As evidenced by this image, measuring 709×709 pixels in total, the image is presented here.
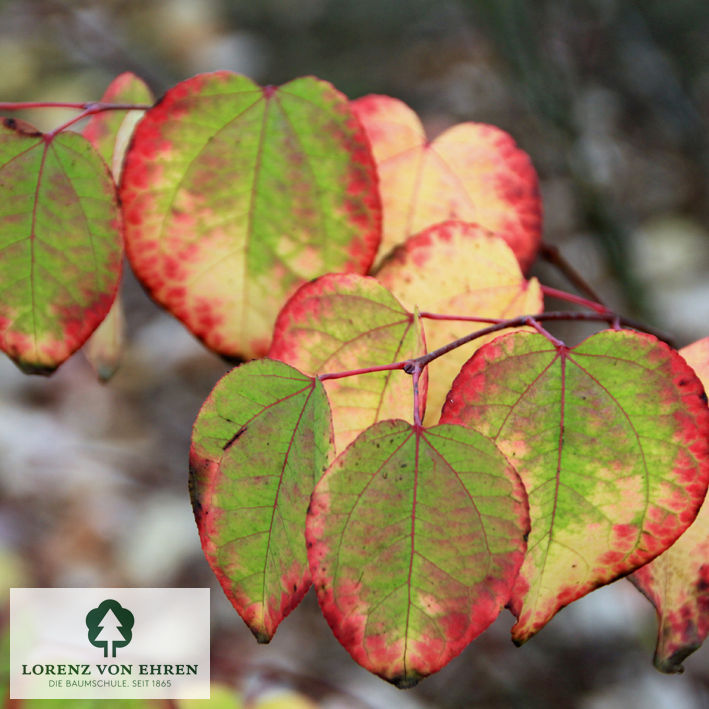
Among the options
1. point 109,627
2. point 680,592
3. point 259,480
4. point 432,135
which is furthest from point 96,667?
point 432,135

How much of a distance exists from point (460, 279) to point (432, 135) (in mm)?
514

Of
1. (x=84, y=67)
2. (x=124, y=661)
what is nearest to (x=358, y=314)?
(x=124, y=661)

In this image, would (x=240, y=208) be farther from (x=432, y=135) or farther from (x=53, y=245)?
(x=432, y=135)

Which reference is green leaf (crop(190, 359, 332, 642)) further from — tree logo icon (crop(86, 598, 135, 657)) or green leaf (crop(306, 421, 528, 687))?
tree logo icon (crop(86, 598, 135, 657))

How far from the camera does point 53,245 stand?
0.44m

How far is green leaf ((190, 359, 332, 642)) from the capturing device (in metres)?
0.36

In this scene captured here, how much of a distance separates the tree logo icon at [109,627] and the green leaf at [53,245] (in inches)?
17.2

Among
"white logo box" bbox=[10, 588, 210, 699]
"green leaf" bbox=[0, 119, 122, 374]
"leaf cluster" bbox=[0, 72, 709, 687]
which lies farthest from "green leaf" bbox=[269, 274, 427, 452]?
"white logo box" bbox=[10, 588, 210, 699]

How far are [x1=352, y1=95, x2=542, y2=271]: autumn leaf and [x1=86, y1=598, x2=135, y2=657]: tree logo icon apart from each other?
0.53 metres

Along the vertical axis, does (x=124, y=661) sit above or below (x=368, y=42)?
below

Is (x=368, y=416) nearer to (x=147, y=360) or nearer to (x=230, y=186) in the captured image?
(x=230, y=186)

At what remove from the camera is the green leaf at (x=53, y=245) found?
43cm

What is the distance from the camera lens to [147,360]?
2084 mm

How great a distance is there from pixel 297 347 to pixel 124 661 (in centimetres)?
51
